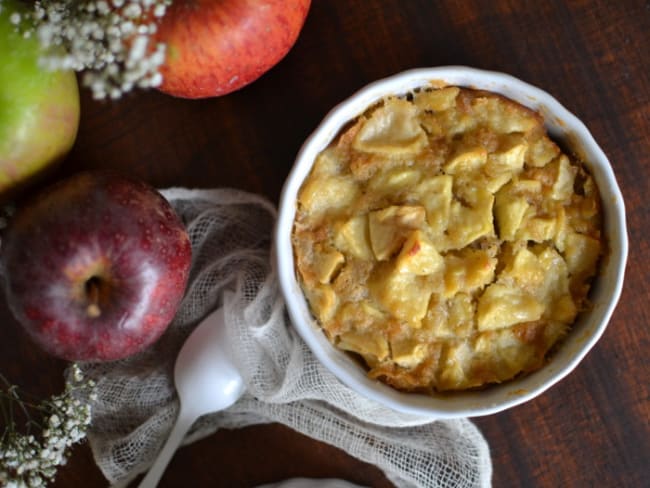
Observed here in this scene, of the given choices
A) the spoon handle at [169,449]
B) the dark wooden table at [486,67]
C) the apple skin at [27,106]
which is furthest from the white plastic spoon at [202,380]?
the apple skin at [27,106]

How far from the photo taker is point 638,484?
128cm

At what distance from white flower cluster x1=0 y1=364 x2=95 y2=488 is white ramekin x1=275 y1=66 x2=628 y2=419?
14.2 inches

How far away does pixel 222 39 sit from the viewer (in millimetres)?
1085

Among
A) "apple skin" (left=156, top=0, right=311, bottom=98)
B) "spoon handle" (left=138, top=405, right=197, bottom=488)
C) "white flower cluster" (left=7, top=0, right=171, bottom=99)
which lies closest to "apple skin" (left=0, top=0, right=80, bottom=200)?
"white flower cluster" (left=7, top=0, right=171, bottom=99)

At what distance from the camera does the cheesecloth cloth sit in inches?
49.2

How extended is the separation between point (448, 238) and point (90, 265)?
496 millimetres

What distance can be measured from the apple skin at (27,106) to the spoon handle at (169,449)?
1.45 feet

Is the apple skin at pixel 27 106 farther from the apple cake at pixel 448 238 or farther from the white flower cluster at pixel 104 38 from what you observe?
the apple cake at pixel 448 238

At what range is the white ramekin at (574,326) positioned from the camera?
3.63 feet

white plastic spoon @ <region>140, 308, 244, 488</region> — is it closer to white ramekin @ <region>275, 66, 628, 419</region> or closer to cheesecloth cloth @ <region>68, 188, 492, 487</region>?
cheesecloth cloth @ <region>68, 188, 492, 487</region>

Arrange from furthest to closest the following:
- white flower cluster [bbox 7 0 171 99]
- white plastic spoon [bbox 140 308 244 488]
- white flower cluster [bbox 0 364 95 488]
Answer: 1. white plastic spoon [bbox 140 308 244 488]
2. white flower cluster [bbox 0 364 95 488]
3. white flower cluster [bbox 7 0 171 99]

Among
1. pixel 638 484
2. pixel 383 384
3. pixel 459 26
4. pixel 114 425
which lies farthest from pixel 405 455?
pixel 459 26

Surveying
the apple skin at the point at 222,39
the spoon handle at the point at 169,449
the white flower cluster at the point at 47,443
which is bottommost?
the spoon handle at the point at 169,449

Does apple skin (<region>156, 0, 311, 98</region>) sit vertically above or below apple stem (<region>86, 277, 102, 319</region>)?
above
